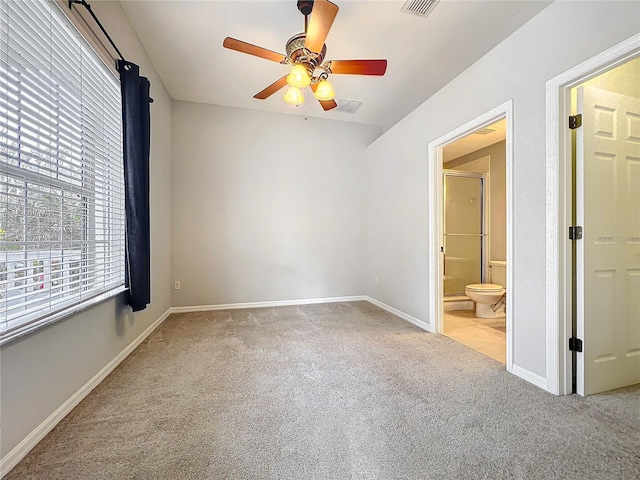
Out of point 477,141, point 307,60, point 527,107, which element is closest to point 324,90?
point 307,60

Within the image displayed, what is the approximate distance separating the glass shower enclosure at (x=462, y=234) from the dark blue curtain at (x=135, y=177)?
3.97m

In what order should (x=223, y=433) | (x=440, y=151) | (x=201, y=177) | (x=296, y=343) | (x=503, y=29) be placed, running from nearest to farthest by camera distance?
1. (x=223, y=433)
2. (x=503, y=29)
3. (x=296, y=343)
4. (x=440, y=151)
5. (x=201, y=177)

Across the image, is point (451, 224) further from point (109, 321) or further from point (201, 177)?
point (109, 321)

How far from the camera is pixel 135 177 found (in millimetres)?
2230

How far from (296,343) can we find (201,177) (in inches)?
104

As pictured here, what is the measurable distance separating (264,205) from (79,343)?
9.22 ft

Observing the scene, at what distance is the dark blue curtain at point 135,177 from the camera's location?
A: 2.18 metres

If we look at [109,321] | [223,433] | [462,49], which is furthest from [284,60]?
[223,433]

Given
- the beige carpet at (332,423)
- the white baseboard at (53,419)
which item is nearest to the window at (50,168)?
the white baseboard at (53,419)

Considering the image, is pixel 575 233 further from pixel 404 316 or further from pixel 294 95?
pixel 294 95

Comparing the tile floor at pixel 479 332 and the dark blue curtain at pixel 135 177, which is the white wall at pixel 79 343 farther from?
the tile floor at pixel 479 332

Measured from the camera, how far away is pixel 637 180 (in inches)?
74.7

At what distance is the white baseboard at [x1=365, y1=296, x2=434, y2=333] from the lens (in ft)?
10.1

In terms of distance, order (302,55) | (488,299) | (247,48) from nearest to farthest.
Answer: (247,48)
(302,55)
(488,299)
